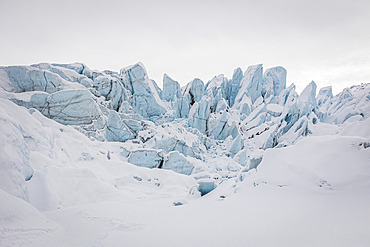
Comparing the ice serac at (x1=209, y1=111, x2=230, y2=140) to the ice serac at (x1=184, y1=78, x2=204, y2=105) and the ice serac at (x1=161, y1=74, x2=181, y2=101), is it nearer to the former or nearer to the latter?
the ice serac at (x1=184, y1=78, x2=204, y2=105)

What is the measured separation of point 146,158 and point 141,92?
2596 centimetres

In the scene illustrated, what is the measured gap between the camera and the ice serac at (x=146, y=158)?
62.7ft

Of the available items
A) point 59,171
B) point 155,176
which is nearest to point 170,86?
point 155,176

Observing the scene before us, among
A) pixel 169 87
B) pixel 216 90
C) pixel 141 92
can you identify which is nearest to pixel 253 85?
pixel 216 90

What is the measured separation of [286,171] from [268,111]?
3988cm

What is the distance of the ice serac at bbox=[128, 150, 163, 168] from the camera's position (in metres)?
19.1

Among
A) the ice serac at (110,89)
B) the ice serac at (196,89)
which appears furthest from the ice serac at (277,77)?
the ice serac at (110,89)

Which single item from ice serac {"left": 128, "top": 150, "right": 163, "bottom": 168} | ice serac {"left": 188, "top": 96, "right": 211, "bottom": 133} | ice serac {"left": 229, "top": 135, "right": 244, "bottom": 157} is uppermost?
ice serac {"left": 188, "top": 96, "right": 211, "bottom": 133}

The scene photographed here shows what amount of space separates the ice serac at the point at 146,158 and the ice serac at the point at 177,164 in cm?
82

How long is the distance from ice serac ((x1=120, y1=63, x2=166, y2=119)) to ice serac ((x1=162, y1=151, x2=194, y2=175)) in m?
24.2

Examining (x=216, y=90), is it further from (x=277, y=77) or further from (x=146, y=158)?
(x=146, y=158)

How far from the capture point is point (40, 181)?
22.3 feet

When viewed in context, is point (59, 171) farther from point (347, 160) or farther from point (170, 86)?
point (170, 86)

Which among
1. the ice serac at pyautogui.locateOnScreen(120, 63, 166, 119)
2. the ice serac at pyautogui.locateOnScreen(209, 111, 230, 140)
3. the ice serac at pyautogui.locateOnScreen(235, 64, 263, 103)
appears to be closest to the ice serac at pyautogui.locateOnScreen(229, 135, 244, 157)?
the ice serac at pyautogui.locateOnScreen(209, 111, 230, 140)
